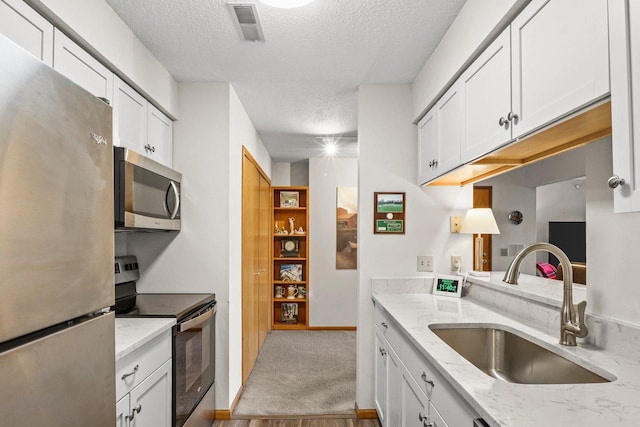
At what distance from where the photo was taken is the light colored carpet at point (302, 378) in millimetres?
3076

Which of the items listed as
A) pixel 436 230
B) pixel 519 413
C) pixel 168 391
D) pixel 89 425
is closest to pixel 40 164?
pixel 89 425

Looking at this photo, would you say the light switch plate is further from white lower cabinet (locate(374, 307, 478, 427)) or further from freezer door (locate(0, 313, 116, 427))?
freezer door (locate(0, 313, 116, 427))

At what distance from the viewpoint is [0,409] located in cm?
73

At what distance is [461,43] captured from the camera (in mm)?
2010

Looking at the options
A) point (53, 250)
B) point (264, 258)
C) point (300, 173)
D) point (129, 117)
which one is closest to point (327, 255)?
point (264, 258)

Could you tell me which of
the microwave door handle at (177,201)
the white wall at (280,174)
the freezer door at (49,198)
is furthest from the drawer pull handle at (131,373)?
the white wall at (280,174)

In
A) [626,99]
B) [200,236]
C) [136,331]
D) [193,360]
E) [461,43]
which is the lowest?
[193,360]

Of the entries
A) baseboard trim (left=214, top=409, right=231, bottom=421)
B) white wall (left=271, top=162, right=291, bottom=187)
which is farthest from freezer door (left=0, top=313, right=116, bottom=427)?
white wall (left=271, top=162, right=291, bottom=187)

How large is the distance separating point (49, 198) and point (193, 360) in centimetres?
179

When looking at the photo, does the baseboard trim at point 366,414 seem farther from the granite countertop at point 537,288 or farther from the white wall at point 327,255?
the white wall at point 327,255

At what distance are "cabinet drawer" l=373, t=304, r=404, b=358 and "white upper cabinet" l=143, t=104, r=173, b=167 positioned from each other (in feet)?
5.79

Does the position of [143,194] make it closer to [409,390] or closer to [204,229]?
[204,229]

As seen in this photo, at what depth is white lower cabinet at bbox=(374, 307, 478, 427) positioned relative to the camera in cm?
129

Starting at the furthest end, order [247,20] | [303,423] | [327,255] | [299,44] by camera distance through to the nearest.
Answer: [327,255], [303,423], [299,44], [247,20]
